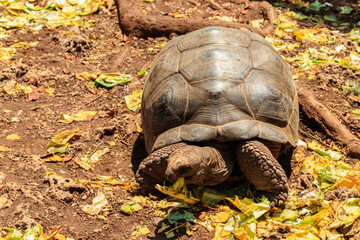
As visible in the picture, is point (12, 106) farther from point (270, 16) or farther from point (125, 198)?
point (270, 16)

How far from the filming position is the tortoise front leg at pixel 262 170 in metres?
3.54

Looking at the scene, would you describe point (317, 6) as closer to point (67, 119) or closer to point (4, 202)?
point (67, 119)

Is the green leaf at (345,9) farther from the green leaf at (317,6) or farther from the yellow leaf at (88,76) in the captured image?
the yellow leaf at (88,76)

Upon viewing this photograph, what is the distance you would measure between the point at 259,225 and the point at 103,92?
3013 millimetres

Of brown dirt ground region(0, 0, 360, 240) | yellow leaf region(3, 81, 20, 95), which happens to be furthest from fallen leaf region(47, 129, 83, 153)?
yellow leaf region(3, 81, 20, 95)

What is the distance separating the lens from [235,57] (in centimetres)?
389

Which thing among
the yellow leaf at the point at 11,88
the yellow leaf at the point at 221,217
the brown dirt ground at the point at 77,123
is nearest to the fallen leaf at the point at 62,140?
the brown dirt ground at the point at 77,123

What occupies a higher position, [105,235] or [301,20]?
[301,20]

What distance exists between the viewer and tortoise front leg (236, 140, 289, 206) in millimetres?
3535

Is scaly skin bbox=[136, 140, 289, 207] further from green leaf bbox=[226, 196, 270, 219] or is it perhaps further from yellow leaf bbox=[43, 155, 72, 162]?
yellow leaf bbox=[43, 155, 72, 162]

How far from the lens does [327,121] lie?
15.7 feet

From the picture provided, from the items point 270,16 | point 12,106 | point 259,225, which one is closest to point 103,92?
point 12,106

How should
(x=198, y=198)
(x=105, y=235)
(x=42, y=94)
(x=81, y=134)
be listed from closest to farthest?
(x=105, y=235), (x=198, y=198), (x=81, y=134), (x=42, y=94)

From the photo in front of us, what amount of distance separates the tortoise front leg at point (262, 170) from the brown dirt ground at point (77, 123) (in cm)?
46
